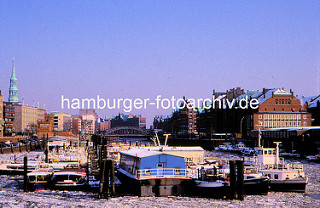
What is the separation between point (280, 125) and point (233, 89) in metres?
45.3

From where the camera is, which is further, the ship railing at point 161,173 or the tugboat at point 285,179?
the tugboat at point 285,179

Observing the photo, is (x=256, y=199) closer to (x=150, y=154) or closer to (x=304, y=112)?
(x=150, y=154)

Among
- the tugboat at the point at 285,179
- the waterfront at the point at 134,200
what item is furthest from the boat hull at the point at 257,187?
the tugboat at the point at 285,179

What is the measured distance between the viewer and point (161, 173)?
40.1m

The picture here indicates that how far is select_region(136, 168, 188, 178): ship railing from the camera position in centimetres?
3956

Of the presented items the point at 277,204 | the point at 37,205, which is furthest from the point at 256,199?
the point at 37,205

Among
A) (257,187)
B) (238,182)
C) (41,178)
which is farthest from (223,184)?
(41,178)

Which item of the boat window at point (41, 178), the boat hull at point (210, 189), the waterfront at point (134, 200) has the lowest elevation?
the waterfront at point (134, 200)

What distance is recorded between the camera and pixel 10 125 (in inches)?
7298

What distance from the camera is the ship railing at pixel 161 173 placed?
130 ft

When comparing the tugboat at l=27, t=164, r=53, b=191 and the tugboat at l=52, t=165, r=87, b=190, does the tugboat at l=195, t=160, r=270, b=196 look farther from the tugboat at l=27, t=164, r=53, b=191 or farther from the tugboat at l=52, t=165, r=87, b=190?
the tugboat at l=27, t=164, r=53, b=191

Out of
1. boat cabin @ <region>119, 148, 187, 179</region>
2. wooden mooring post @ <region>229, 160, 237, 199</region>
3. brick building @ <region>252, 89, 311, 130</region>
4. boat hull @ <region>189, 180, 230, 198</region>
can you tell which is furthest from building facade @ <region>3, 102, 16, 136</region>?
wooden mooring post @ <region>229, 160, 237, 199</region>

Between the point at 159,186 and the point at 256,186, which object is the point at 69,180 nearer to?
→ the point at 159,186

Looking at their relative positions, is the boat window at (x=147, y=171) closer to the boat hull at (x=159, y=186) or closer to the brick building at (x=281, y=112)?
the boat hull at (x=159, y=186)
